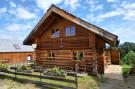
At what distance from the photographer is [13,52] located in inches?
1642

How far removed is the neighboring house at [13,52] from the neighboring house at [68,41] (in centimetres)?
1881

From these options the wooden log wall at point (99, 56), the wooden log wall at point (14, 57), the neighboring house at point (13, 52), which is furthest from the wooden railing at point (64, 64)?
the neighboring house at point (13, 52)

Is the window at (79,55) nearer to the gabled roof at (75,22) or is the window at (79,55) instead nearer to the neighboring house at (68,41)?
the neighboring house at (68,41)

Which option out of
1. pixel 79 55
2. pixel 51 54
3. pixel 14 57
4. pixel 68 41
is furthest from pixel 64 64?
pixel 14 57

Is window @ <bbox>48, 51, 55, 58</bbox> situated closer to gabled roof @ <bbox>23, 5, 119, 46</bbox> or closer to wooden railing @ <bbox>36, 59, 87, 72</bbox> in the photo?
wooden railing @ <bbox>36, 59, 87, 72</bbox>

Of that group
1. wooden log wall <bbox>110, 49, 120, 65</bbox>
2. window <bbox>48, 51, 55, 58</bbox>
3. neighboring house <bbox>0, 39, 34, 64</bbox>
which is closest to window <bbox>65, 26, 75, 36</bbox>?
window <bbox>48, 51, 55, 58</bbox>

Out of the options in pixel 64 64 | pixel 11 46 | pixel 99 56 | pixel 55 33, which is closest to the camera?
pixel 99 56

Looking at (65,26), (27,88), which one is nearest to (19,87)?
(27,88)

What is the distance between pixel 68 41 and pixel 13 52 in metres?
25.3

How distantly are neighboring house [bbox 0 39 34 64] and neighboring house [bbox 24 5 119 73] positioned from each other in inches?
741

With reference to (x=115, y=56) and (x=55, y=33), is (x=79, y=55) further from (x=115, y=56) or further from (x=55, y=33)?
(x=115, y=56)

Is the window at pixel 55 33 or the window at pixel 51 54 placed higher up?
the window at pixel 55 33

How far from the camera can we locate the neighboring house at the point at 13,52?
39.9m

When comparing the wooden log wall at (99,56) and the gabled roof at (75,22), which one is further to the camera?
the wooden log wall at (99,56)
